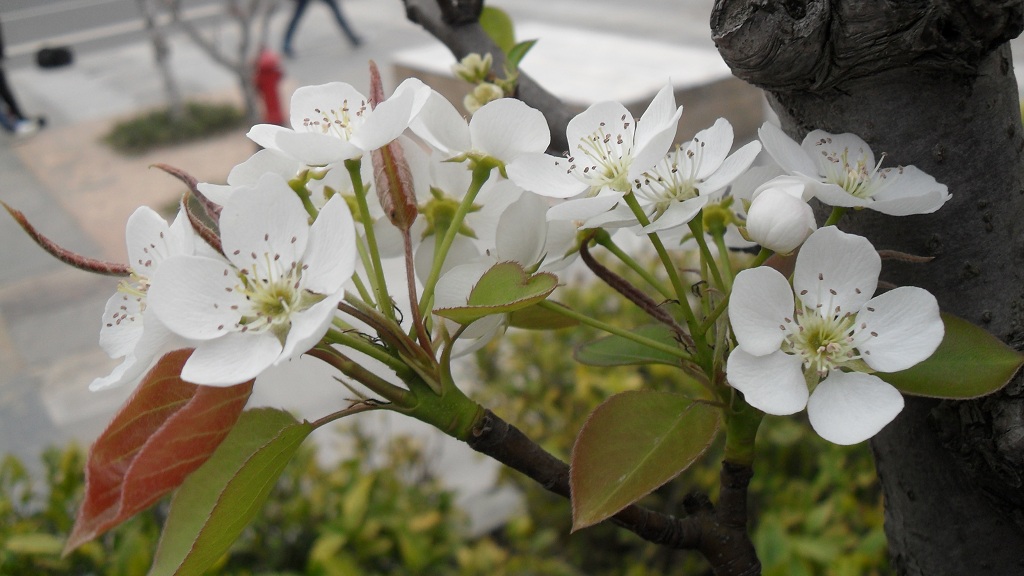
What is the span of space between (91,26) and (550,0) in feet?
21.1

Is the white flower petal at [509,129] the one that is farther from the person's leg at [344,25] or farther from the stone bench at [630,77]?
the person's leg at [344,25]

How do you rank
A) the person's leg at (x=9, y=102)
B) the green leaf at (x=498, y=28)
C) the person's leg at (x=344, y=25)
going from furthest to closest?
the person's leg at (x=344, y=25) < the person's leg at (x=9, y=102) < the green leaf at (x=498, y=28)

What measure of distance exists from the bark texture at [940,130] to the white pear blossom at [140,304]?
0.45 m

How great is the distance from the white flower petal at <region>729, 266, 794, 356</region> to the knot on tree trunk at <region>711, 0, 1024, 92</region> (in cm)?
18

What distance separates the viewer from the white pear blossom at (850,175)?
695 millimetres

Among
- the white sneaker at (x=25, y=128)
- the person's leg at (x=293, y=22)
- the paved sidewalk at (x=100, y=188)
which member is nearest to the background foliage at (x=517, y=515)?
the paved sidewalk at (x=100, y=188)

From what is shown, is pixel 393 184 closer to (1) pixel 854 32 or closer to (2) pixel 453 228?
(2) pixel 453 228

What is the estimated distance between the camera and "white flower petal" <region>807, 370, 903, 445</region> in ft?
2.04

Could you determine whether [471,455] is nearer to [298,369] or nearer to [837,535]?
A: [298,369]

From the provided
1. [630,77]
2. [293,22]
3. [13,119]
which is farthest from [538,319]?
[293,22]

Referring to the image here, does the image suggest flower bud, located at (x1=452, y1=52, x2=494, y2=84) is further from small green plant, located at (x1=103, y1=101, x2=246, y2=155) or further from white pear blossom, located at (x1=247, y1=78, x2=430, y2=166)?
small green plant, located at (x1=103, y1=101, x2=246, y2=155)

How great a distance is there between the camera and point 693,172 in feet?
2.46

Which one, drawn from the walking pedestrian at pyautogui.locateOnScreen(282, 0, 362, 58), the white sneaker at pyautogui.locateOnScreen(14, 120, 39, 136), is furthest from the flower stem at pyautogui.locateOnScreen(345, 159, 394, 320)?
the walking pedestrian at pyautogui.locateOnScreen(282, 0, 362, 58)

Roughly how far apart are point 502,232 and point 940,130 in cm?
39
